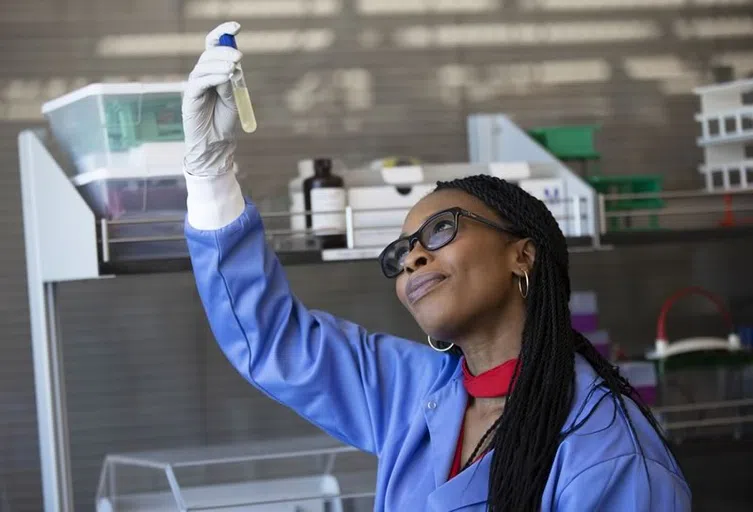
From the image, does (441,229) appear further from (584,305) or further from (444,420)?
(584,305)

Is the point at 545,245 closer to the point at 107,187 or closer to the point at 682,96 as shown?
the point at 107,187

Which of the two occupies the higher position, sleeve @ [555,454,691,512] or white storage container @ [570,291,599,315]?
white storage container @ [570,291,599,315]

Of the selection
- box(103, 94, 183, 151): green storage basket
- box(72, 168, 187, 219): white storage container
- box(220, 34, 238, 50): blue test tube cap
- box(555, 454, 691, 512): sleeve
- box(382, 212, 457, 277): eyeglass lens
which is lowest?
box(555, 454, 691, 512): sleeve

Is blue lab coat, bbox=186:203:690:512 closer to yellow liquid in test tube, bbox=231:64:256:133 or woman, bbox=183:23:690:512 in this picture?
woman, bbox=183:23:690:512

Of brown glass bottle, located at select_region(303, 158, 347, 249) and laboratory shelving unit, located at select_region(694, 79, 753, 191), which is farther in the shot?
laboratory shelving unit, located at select_region(694, 79, 753, 191)

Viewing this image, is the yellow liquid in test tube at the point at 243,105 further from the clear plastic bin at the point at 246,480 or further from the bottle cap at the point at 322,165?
the clear plastic bin at the point at 246,480

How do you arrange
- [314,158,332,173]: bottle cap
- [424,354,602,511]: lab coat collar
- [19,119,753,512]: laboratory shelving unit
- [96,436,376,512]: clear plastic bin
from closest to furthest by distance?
[424,354,602,511]: lab coat collar → [19,119,753,512]: laboratory shelving unit → [96,436,376,512]: clear plastic bin → [314,158,332,173]: bottle cap

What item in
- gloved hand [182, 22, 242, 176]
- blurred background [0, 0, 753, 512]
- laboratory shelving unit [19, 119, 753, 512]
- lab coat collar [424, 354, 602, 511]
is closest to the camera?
lab coat collar [424, 354, 602, 511]

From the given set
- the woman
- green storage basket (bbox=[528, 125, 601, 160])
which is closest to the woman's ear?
the woman

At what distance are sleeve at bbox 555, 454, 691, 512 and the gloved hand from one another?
0.65 metres

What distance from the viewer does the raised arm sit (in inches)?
57.8

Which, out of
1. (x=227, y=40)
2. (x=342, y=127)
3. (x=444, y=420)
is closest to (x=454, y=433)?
(x=444, y=420)

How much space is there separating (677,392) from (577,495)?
4.78 ft

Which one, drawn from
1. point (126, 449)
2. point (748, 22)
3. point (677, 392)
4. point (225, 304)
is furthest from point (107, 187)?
point (748, 22)
